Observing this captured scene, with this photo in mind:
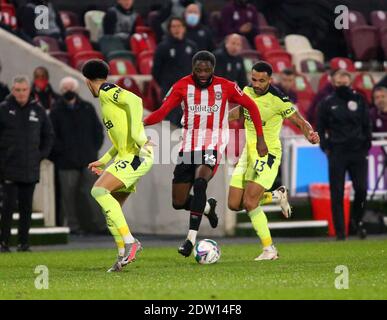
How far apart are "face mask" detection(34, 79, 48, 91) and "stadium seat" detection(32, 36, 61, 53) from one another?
2605mm

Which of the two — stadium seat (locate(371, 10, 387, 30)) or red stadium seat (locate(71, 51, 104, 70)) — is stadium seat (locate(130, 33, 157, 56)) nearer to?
red stadium seat (locate(71, 51, 104, 70))

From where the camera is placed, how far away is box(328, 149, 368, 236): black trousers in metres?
18.4

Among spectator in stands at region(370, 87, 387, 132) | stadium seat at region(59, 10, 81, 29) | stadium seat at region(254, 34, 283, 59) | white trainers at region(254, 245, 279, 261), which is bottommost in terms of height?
white trainers at region(254, 245, 279, 261)

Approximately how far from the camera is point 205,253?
14.1 metres

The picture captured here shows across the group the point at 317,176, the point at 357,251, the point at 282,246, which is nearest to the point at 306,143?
the point at 317,176

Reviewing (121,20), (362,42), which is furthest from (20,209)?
(362,42)

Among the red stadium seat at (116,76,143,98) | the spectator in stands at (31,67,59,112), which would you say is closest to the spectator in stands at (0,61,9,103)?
the spectator in stands at (31,67,59,112)

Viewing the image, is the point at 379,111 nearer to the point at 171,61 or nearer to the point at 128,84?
the point at 171,61

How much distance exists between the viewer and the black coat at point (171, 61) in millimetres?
19969

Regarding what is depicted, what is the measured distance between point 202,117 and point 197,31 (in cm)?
694

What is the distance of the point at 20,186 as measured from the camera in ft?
56.0

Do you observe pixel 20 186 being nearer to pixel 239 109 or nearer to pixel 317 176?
pixel 239 109

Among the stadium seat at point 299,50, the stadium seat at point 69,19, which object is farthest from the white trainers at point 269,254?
the stadium seat at point 69,19

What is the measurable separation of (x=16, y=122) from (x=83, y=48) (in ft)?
19.4
